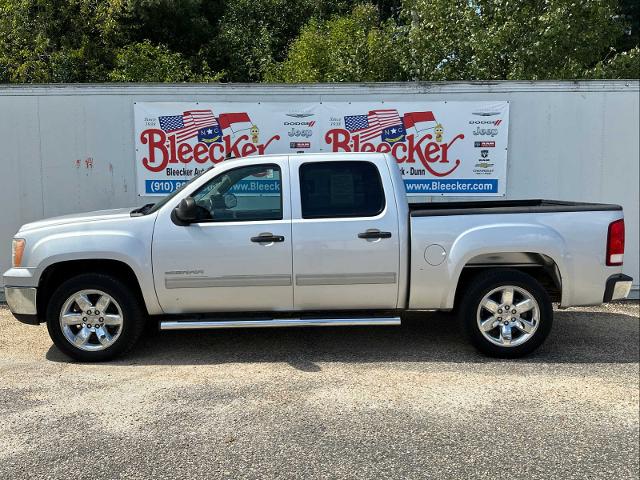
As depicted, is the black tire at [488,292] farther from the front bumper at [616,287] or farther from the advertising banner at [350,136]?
the advertising banner at [350,136]

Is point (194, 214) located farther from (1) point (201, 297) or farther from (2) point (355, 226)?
(2) point (355, 226)

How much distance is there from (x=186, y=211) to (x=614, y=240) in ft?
12.4

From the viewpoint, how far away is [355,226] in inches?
206

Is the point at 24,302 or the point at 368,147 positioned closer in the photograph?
the point at 24,302

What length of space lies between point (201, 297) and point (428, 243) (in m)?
2.09

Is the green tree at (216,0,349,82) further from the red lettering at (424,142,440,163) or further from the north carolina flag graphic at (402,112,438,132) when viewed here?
the red lettering at (424,142,440,163)

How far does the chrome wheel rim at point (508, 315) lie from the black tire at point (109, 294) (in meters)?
3.13

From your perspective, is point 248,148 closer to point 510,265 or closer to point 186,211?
point 186,211

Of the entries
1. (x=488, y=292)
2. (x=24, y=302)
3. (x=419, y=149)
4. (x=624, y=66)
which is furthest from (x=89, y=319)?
(x=624, y=66)

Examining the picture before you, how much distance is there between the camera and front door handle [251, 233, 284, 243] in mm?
5195

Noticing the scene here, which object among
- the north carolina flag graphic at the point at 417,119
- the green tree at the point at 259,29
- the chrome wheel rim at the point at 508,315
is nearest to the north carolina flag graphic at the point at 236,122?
the north carolina flag graphic at the point at 417,119

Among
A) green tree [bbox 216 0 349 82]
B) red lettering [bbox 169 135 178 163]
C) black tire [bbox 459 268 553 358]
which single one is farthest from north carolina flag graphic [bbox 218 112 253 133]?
green tree [bbox 216 0 349 82]

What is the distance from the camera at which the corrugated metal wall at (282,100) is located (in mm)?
7562

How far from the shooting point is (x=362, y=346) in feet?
19.0
